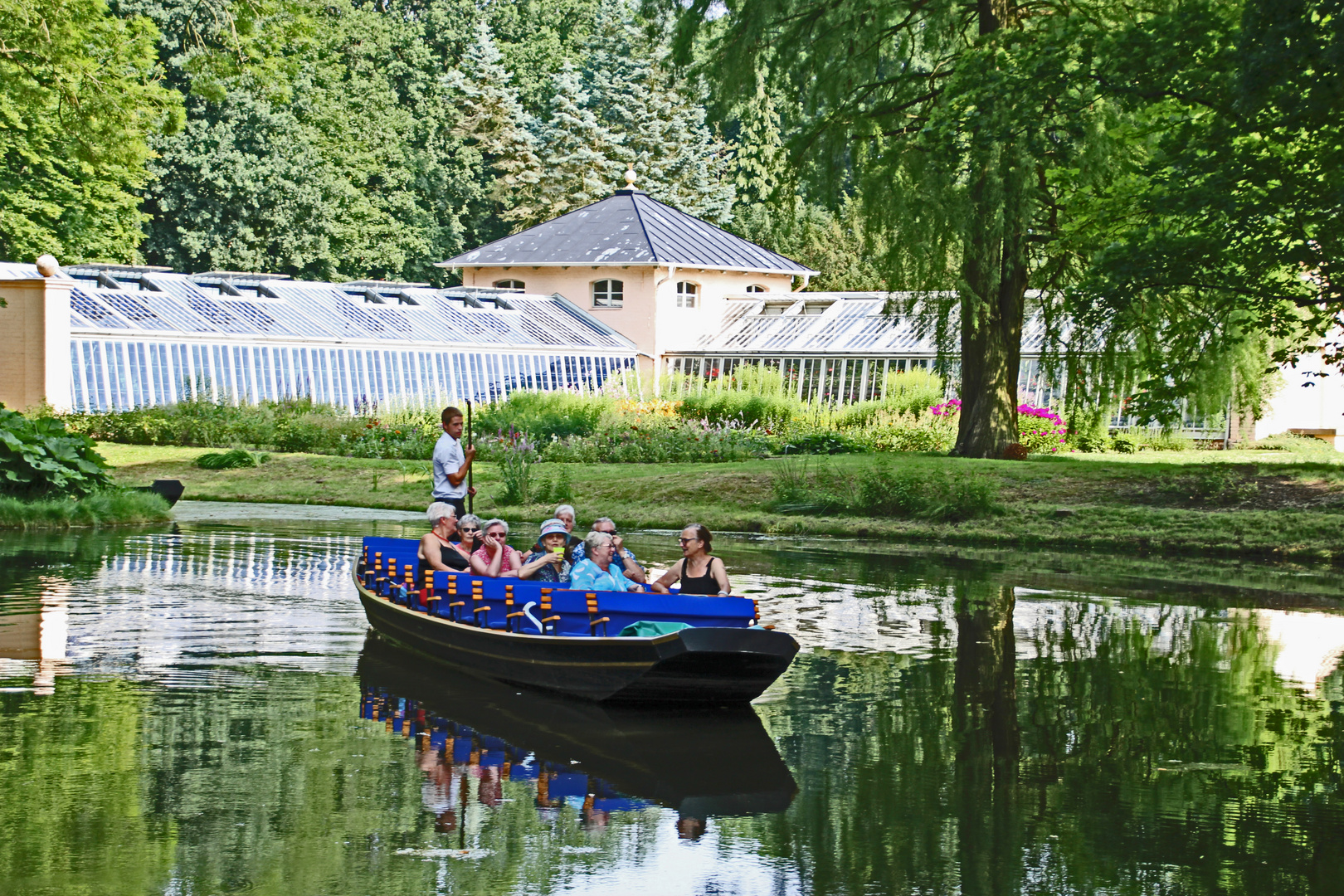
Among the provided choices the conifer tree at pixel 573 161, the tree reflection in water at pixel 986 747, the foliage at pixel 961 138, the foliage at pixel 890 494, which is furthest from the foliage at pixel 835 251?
the tree reflection in water at pixel 986 747

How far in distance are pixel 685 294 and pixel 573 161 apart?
1892 centimetres

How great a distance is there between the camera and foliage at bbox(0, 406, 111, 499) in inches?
813

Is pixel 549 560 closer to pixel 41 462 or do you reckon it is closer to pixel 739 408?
pixel 41 462

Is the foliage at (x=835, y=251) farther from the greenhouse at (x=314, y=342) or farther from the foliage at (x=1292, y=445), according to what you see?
the foliage at (x=1292, y=445)

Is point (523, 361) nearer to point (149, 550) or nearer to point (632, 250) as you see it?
point (632, 250)

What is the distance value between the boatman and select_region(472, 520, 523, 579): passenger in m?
2.20

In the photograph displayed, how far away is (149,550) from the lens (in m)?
17.9

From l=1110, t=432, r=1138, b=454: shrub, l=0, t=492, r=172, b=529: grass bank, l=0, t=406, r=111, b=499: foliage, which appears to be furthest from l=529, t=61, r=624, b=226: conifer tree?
l=0, t=492, r=172, b=529: grass bank

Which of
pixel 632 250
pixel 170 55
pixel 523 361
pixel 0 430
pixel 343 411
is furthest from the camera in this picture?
pixel 170 55

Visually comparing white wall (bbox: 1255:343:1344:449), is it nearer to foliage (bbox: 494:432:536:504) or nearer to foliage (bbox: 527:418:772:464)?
foliage (bbox: 527:418:772:464)

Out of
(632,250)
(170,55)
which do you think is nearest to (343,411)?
(632,250)

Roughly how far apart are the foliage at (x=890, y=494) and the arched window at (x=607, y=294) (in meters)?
22.6

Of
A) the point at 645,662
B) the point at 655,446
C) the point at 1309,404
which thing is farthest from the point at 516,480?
the point at 1309,404

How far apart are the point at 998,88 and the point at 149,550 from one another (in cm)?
1332
